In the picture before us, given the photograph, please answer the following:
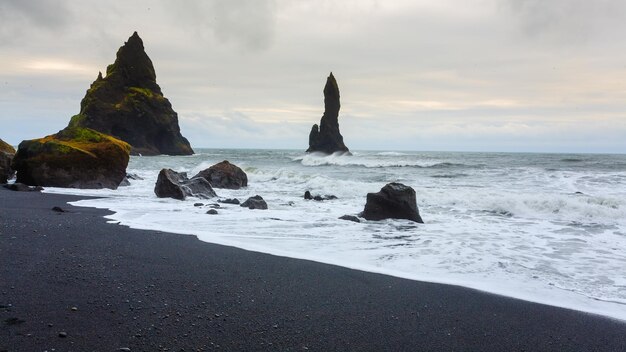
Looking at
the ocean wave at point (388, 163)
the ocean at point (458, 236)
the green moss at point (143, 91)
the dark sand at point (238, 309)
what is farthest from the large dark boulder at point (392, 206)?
the green moss at point (143, 91)

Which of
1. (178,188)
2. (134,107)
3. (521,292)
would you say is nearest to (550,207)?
(521,292)

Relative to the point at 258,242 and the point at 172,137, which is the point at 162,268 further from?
the point at 172,137

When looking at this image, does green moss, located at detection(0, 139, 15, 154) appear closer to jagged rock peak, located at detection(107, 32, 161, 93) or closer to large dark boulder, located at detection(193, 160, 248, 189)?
large dark boulder, located at detection(193, 160, 248, 189)

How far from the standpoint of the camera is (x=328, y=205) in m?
13.0

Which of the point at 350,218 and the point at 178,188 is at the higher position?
the point at 178,188

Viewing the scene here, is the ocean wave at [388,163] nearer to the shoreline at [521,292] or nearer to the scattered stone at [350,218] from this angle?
the scattered stone at [350,218]

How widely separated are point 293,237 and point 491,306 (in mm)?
3986

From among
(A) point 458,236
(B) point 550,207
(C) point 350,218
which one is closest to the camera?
(A) point 458,236

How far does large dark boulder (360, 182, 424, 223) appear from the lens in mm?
10141

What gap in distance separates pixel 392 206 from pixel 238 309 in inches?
276

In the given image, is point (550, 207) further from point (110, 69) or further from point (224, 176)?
point (110, 69)

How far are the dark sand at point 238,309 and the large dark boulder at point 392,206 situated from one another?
191 inches

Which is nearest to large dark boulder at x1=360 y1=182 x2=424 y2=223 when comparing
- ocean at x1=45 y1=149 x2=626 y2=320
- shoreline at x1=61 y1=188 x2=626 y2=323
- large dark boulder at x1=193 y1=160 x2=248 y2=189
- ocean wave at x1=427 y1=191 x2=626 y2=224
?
ocean at x1=45 y1=149 x2=626 y2=320

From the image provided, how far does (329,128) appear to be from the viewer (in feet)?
250
